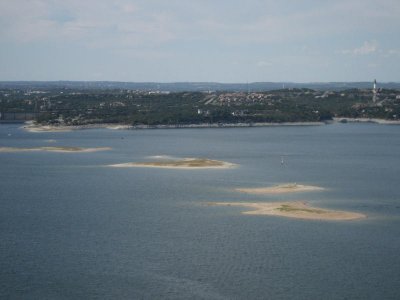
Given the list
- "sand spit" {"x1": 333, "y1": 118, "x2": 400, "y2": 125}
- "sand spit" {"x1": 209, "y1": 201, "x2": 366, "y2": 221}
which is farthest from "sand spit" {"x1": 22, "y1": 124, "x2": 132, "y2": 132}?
"sand spit" {"x1": 209, "y1": 201, "x2": 366, "y2": 221}

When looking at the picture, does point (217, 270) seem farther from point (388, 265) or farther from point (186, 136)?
point (186, 136)

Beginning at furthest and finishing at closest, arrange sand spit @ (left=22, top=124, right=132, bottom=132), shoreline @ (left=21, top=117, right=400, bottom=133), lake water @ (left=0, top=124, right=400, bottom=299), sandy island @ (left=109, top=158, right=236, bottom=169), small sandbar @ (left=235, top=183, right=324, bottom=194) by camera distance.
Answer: shoreline @ (left=21, top=117, right=400, bottom=133), sand spit @ (left=22, top=124, right=132, bottom=132), sandy island @ (left=109, top=158, right=236, bottom=169), small sandbar @ (left=235, top=183, right=324, bottom=194), lake water @ (left=0, top=124, right=400, bottom=299)

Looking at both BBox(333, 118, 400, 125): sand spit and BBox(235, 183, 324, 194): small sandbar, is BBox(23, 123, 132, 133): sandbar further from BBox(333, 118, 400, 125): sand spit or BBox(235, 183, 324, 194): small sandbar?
BBox(235, 183, 324, 194): small sandbar

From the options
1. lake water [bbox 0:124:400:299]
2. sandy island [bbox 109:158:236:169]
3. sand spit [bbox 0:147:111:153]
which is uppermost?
lake water [bbox 0:124:400:299]

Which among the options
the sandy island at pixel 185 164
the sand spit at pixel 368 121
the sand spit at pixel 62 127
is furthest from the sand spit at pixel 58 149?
the sand spit at pixel 368 121

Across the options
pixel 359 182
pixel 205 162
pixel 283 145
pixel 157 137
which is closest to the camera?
pixel 359 182

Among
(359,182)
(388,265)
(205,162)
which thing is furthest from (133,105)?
(388,265)
